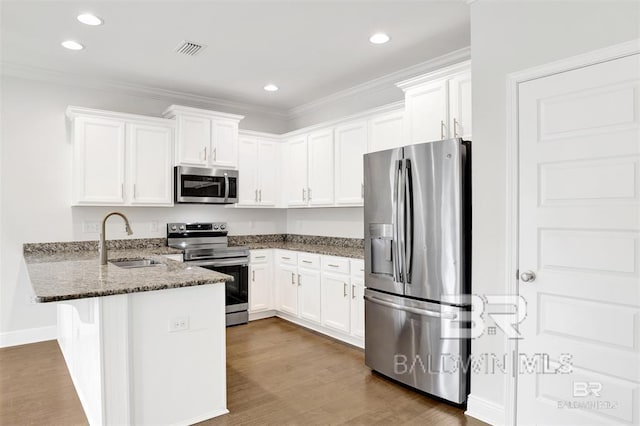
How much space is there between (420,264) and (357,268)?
3.22 feet

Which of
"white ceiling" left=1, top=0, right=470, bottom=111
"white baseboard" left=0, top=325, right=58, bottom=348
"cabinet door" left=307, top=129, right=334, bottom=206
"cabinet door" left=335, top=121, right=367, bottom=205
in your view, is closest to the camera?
"white ceiling" left=1, top=0, right=470, bottom=111

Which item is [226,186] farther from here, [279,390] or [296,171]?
[279,390]

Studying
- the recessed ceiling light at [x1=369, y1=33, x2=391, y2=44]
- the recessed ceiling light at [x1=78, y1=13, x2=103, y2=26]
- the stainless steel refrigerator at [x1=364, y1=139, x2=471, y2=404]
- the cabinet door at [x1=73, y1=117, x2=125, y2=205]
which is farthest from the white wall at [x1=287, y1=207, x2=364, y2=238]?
the recessed ceiling light at [x1=78, y1=13, x2=103, y2=26]

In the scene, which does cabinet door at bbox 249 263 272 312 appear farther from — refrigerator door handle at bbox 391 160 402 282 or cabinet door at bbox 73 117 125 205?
refrigerator door handle at bbox 391 160 402 282

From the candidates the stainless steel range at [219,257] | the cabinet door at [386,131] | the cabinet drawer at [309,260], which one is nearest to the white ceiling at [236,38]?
the cabinet door at [386,131]

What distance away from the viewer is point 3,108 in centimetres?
382

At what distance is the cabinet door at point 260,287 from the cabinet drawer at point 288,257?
18 centimetres

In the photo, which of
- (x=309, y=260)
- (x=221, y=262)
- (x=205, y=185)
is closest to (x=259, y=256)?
(x=221, y=262)

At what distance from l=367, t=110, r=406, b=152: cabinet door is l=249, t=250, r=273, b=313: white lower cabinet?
6.06ft

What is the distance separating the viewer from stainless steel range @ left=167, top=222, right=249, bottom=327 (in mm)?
4285

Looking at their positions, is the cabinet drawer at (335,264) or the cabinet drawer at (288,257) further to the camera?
the cabinet drawer at (288,257)

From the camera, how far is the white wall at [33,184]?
3.84 m

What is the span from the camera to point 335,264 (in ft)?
13.0

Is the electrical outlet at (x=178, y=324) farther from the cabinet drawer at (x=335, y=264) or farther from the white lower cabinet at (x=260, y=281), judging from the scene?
the white lower cabinet at (x=260, y=281)
